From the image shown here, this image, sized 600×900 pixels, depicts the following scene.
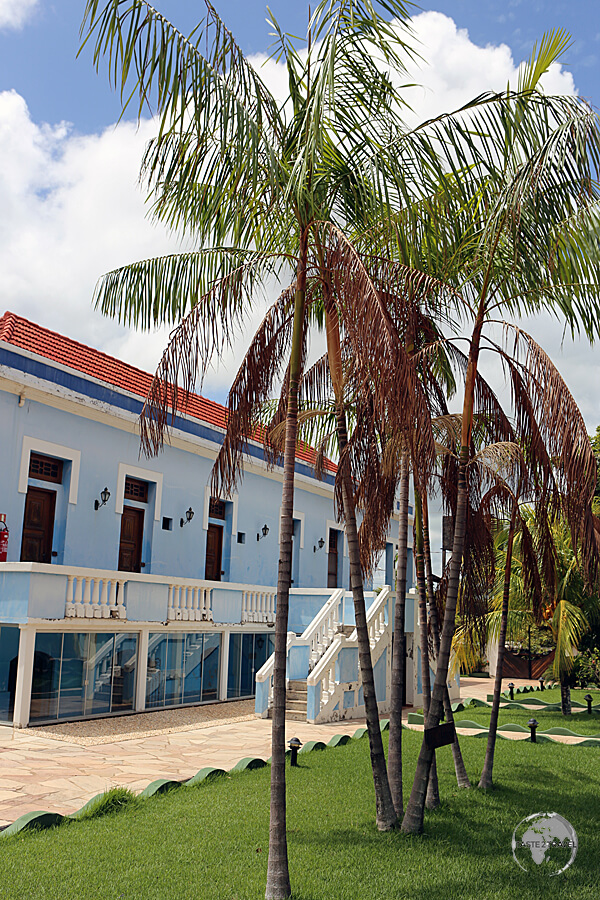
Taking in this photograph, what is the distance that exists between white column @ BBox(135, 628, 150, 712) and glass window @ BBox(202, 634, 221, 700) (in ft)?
6.93

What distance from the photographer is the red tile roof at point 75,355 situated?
14.9m

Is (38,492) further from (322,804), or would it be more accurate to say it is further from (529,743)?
(529,743)

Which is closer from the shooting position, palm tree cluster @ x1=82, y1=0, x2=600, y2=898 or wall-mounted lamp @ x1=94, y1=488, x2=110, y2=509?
palm tree cluster @ x1=82, y1=0, x2=600, y2=898

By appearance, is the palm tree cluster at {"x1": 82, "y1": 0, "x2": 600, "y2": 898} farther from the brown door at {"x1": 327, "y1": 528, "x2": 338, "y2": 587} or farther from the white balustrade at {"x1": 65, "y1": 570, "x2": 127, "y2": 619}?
the brown door at {"x1": 327, "y1": 528, "x2": 338, "y2": 587}

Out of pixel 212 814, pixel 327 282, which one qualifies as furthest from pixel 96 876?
pixel 327 282

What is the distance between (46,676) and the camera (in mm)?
12570

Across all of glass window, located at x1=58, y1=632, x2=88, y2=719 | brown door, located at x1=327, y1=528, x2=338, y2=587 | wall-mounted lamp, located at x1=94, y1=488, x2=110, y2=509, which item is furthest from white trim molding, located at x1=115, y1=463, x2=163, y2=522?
brown door, located at x1=327, y1=528, x2=338, y2=587

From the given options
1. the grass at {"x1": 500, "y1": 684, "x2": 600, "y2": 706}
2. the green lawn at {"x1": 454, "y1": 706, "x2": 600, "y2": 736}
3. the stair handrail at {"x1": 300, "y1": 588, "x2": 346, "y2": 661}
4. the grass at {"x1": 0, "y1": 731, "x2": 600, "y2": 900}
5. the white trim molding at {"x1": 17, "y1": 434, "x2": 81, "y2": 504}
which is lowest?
the grass at {"x1": 500, "y1": 684, "x2": 600, "y2": 706}

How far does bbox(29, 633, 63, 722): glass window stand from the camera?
40.6 ft

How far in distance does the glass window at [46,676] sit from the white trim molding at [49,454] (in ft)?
9.41

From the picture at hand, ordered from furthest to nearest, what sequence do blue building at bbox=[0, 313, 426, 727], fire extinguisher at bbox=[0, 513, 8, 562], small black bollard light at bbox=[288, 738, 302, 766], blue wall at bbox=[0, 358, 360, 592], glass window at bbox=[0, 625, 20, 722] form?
blue wall at bbox=[0, 358, 360, 592], fire extinguisher at bbox=[0, 513, 8, 562], blue building at bbox=[0, 313, 426, 727], glass window at bbox=[0, 625, 20, 722], small black bollard light at bbox=[288, 738, 302, 766]

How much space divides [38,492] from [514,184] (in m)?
11.0

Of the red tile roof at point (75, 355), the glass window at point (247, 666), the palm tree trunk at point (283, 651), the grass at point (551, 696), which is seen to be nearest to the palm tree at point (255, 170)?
the palm tree trunk at point (283, 651)

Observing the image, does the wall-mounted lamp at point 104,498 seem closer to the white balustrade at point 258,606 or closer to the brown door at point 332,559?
the white balustrade at point 258,606
